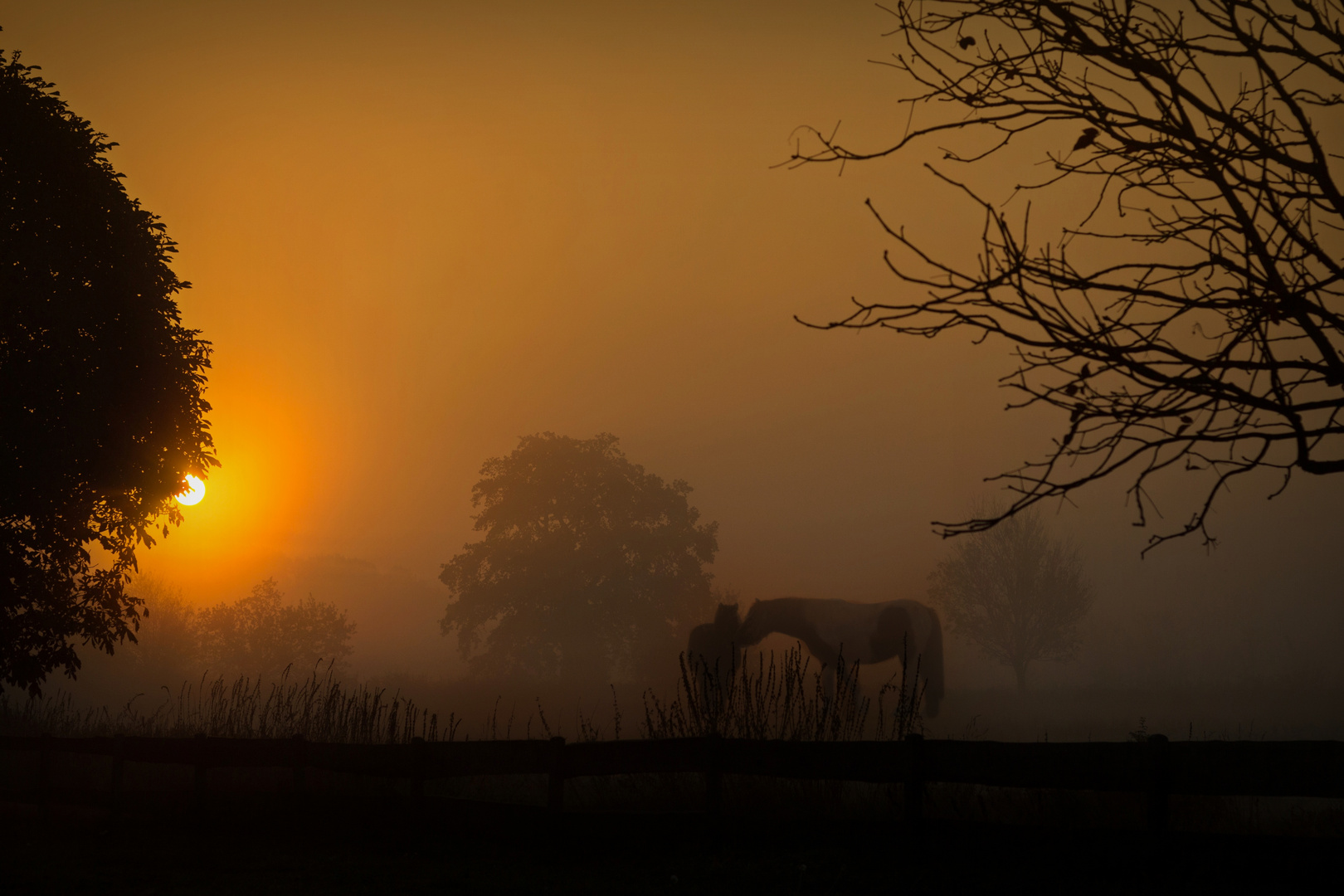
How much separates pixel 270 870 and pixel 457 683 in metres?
25.2

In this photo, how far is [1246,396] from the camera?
281 centimetres

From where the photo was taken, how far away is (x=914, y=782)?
5328mm

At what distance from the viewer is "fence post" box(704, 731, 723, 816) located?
619 centimetres

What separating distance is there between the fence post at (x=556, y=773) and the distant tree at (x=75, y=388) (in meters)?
9.51

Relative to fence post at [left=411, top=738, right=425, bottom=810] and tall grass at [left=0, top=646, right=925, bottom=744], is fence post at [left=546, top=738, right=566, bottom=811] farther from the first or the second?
fence post at [left=411, top=738, right=425, bottom=810]

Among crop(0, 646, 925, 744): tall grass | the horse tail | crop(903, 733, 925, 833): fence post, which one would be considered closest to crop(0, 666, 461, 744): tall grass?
crop(0, 646, 925, 744): tall grass

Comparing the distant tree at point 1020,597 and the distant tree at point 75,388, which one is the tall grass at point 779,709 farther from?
the distant tree at point 1020,597

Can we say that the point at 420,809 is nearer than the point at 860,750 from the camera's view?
No

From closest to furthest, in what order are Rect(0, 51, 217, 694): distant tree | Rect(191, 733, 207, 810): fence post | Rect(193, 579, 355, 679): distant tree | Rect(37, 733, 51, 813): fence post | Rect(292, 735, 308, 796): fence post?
Rect(292, 735, 308, 796): fence post → Rect(191, 733, 207, 810): fence post → Rect(37, 733, 51, 813): fence post → Rect(0, 51, 217, 694): distant tree → Rect(193, 579, 355, 679): distant tree

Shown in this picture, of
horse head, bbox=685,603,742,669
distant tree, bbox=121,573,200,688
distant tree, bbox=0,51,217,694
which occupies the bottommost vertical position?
distant tree, bbox=121,573,200,688

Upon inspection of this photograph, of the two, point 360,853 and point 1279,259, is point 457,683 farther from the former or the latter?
point 1279,259

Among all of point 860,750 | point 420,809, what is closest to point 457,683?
point 420,809

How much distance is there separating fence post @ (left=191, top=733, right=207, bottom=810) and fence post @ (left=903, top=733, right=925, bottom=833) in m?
7.50

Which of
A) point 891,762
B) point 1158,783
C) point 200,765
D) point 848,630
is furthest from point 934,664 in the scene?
point 1158,783
